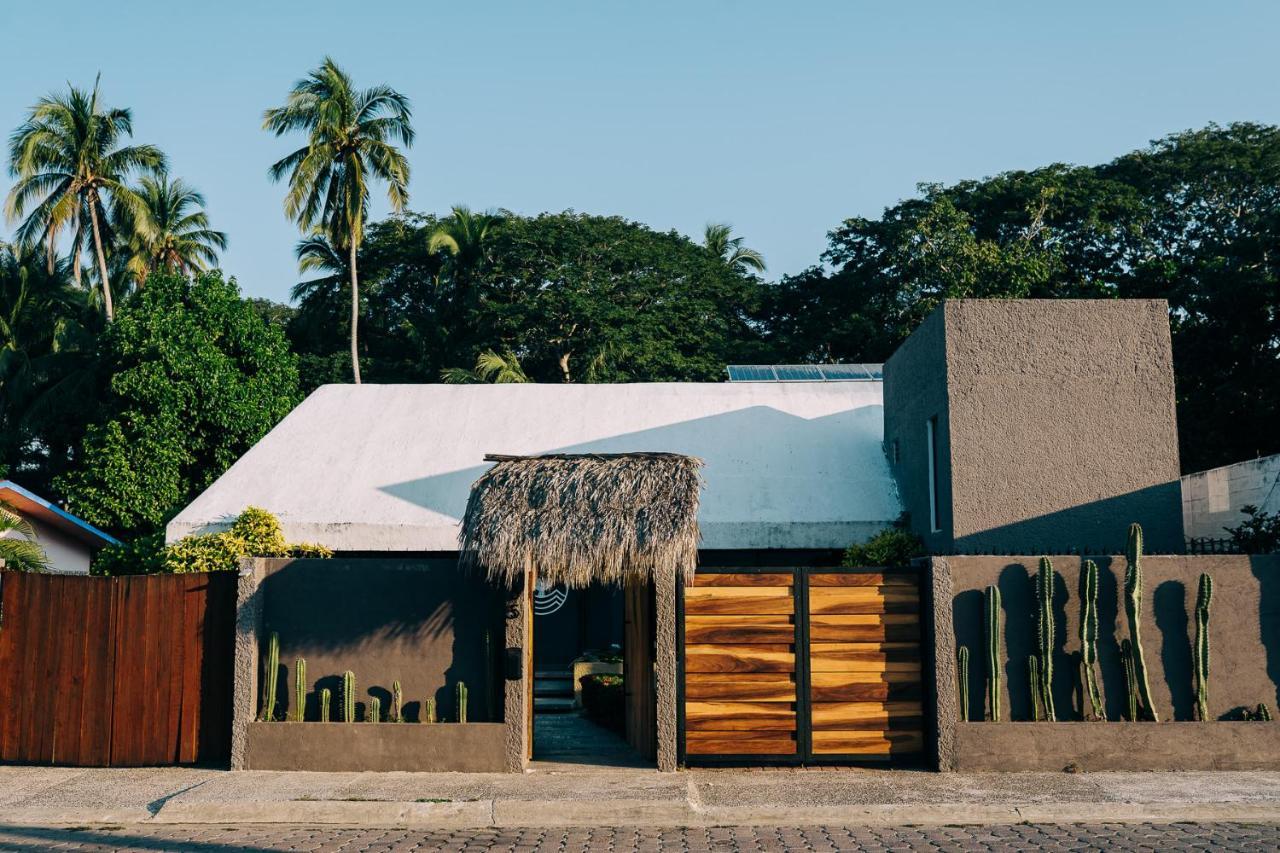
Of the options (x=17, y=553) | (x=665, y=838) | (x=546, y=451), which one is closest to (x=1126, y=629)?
(x=665, y=838)

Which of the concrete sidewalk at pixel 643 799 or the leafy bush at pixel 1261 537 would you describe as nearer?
the concrete sidewalk at pixel 643 799

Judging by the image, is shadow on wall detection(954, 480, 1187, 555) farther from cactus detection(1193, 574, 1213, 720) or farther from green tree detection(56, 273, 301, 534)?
green tree detection(56, 273, 301, 534)

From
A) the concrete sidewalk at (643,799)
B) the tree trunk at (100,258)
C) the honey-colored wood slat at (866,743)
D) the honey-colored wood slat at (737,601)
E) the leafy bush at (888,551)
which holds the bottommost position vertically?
the concrete sidewalk at (643,799)

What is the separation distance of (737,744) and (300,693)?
169 inches

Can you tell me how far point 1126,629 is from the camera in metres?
11.8

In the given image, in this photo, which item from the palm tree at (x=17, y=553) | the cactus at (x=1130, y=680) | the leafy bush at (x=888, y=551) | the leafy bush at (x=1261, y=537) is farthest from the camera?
the leafy bush at (x=888, y=551)

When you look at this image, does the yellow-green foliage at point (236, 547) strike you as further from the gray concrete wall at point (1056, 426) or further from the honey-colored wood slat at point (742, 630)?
the gray concrete wall at point (1056, 426)

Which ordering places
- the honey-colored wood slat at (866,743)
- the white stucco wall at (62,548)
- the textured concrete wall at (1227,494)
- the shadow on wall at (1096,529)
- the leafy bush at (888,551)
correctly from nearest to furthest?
the honey-colored wood slat at (866,743) < the shadow on wall at (1096,529) < the textured concrete wall at (1227,494) < the leafy bush at (888,551) < the white stucco wall at (62,548)

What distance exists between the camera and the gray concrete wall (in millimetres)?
13906

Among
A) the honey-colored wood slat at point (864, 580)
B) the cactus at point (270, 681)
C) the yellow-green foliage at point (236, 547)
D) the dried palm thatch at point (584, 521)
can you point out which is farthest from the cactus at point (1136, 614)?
the yellow-green foliage at point (236, 547)

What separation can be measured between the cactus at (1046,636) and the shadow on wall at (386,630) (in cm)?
520

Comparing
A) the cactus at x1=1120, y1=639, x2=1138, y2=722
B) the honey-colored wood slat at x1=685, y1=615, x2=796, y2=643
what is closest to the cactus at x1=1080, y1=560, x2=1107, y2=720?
the cactus at x1=1120, y1=639, x2=1138, y2=722

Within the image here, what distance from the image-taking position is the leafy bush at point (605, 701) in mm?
15414

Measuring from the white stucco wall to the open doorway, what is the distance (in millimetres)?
9211
